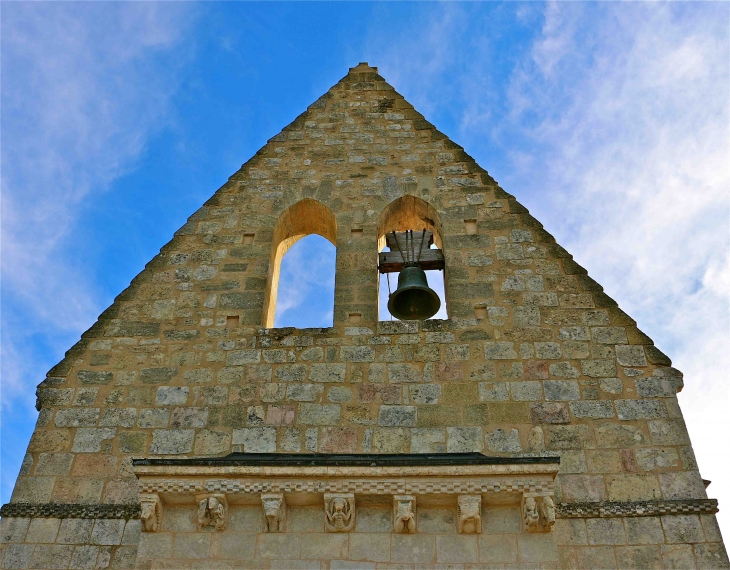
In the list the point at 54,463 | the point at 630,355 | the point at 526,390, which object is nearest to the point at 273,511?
the point at 54,463

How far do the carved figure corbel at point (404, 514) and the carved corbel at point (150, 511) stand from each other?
5.67 ft

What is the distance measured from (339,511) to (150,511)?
138 cm

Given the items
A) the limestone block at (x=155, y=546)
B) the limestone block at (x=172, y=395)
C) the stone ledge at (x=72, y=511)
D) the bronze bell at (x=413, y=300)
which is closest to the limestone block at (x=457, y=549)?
the limestone block at (x=155, y=546)

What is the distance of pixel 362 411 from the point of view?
6.66 metres

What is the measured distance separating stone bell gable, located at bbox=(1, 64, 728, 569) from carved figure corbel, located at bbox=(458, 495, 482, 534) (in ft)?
0.06

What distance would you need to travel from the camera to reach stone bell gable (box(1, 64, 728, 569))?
566cm

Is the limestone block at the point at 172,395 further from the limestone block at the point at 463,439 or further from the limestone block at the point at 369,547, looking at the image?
the limestone block at the point at 463,439

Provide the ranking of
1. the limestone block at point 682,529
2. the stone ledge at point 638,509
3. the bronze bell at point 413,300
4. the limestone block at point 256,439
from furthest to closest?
the bronze bell at point 413,300, the limestone block at point 256,439, the stone ledge at point 638,509, the limestone block at point 682,529

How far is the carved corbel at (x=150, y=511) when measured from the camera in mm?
5699

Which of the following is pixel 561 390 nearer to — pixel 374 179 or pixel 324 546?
pixel 324 546

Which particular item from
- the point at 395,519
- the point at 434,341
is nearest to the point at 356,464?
the point at 395,519

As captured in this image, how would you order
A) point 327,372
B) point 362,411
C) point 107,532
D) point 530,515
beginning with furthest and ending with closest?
point 327,372 → point 362,411 → point 107,532 → point 530,515

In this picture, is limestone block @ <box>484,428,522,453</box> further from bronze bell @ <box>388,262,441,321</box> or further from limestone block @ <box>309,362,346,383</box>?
bronze bell @ <box>388,262,441,321</box>

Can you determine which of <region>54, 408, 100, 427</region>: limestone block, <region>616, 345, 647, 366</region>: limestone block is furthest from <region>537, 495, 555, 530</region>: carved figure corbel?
<region>54, 408, 100, 427</region>: limestone block
